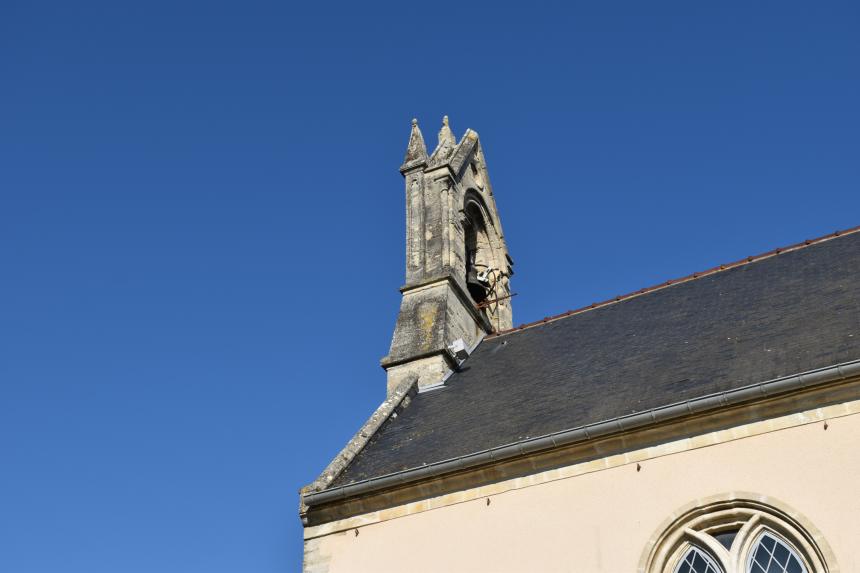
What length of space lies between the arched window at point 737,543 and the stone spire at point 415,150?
27.8 ft

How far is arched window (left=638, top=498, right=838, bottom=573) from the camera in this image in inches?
333

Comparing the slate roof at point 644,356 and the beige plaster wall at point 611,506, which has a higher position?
the slate roof at point 644,356

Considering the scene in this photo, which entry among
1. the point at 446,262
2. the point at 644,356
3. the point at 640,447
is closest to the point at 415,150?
the point at 446,262

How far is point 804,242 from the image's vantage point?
1309 cm

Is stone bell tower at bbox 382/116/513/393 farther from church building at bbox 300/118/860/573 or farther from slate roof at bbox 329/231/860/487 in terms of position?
slate roof at bbox 329/231/860/487

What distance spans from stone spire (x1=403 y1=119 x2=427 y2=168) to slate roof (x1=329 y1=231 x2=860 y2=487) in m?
3.63

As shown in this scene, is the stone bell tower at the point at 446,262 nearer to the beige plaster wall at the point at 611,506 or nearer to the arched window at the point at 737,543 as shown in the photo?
the beige plaster wall at the point at 611,506

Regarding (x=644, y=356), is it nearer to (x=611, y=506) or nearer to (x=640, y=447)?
(x=640, y=447)

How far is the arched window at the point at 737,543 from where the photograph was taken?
8453 mm

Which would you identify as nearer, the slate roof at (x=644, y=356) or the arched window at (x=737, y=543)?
the arched window at (x=737, y=543)

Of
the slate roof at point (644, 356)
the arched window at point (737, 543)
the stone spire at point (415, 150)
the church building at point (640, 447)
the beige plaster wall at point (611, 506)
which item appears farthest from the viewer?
the stone spire at point (415, 150)

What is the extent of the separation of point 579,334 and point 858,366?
4685 mm

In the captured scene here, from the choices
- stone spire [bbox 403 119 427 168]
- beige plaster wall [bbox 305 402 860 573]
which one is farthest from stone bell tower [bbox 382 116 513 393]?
beige plaster wall [bbox 305 402 860 573]

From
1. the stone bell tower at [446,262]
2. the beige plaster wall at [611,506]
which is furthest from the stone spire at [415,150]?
the beige plaster wall at [611,506]
